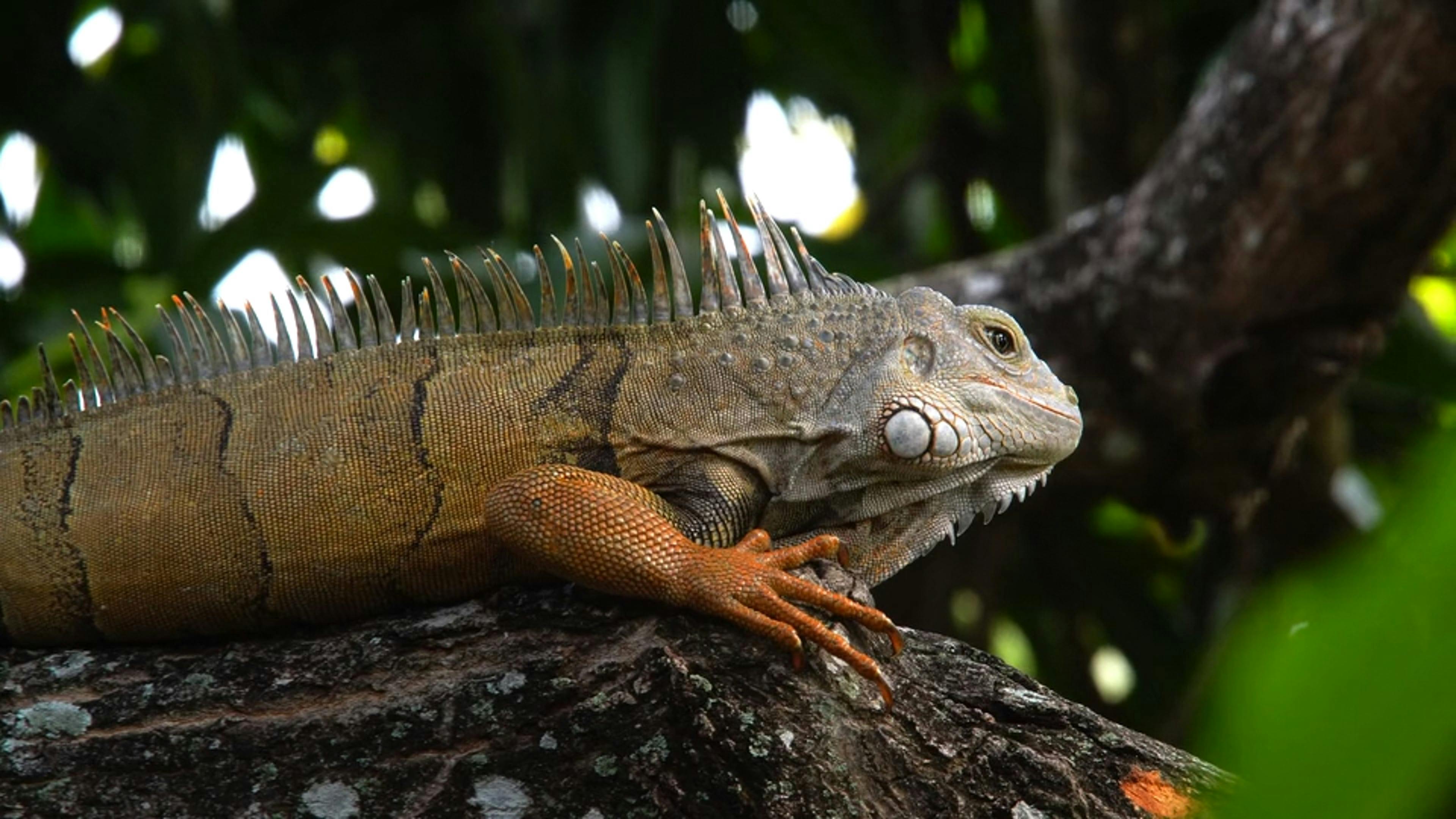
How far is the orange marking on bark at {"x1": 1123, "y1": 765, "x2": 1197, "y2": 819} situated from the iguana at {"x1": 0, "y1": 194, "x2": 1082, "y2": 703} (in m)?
0.76

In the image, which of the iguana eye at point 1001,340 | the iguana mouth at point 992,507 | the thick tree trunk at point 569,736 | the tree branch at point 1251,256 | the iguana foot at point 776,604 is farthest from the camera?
the tree branch at point 1251,256

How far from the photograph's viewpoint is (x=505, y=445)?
4223mm

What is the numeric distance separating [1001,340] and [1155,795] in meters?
1.66

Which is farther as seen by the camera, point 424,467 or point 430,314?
point 430,314

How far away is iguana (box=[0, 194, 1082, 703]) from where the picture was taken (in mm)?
4145

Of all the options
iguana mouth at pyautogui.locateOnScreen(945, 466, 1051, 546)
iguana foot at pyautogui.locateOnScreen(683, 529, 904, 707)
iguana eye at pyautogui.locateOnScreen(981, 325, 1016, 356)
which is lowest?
iguana foot at pyautogui.locateOnScreen(683, 529, 904, 707)

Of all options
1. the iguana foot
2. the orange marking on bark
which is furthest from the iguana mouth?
the orange marking on bark

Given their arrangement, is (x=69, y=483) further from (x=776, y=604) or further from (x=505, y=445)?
(x=776, y=604)

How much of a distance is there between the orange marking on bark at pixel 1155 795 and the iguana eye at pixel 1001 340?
1522 millimetres

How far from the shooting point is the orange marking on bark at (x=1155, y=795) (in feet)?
12.1

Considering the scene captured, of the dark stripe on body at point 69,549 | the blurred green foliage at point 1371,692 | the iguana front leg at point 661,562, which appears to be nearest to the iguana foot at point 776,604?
the iguana front leg at point 661,562

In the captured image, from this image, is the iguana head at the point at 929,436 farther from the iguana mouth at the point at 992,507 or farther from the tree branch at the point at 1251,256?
the tree branch at the point at 1251,256

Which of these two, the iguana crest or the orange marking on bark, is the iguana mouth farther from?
the orange marking on bark

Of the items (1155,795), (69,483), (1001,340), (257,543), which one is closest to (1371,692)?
(1155,795)
